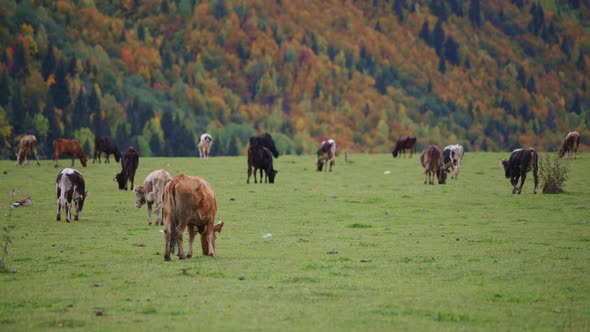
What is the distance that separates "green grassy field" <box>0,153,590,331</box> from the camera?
41.3ft

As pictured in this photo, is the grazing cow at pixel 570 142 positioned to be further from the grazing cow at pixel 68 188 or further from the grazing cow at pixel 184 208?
the grazing cow at pixel 184 208

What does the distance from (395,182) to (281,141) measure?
14998 centimetres

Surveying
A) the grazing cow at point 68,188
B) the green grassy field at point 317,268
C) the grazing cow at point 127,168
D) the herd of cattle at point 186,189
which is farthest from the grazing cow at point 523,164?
the grazing cow at point 68,188

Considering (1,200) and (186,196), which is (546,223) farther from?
(1,200)

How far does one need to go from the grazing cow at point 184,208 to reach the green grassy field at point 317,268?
595mm

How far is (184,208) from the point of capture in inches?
701

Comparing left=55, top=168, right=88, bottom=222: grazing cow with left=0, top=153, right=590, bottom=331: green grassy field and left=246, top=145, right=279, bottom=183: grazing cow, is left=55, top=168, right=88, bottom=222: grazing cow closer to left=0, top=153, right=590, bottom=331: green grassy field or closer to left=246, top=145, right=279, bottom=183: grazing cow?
left=0, top=153, right=590, bottom=331: green grassy field

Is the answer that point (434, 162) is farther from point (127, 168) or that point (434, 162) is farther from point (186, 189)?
point (186, 189)

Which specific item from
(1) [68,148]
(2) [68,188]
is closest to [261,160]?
(1) [68,148]

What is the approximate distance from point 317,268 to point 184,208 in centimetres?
293

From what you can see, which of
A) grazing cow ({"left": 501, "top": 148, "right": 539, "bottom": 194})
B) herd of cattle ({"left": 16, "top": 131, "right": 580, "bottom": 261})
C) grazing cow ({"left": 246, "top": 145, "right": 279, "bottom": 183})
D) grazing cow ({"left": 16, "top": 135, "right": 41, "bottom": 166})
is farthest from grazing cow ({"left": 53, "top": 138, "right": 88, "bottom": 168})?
grazing cow ({"left": 501, "top": 148, "right": 539, "bottom": 194})

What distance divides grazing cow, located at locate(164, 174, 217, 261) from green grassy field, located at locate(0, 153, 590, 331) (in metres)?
0.59

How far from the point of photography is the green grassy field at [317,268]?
12.6 m

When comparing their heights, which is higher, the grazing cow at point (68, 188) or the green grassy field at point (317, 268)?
the grazing cow at point (68, 188)
